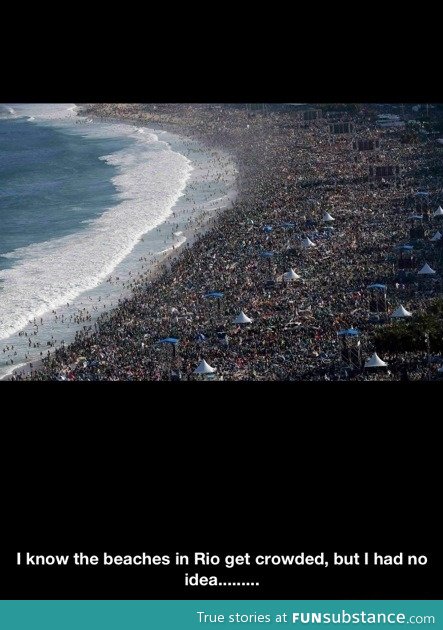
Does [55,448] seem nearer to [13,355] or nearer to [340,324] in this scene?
[340,324]

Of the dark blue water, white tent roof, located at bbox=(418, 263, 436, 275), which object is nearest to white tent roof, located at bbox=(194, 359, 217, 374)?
white tent roof, located at bbox=(418, 263, 436, 275)

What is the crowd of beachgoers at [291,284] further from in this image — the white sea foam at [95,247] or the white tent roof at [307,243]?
the white sea foam at [95,247]

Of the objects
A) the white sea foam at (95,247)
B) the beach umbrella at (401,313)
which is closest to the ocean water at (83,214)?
the white sea foam at (95,247)

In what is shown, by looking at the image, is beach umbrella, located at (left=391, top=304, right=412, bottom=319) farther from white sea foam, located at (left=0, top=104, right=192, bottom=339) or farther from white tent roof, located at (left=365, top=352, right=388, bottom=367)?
white sea foam, located at (left=0, top=104, right=192, bottom=339)

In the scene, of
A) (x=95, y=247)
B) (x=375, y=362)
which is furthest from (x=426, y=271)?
(x=95, y=247)

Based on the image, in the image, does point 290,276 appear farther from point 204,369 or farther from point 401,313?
point 204,369
